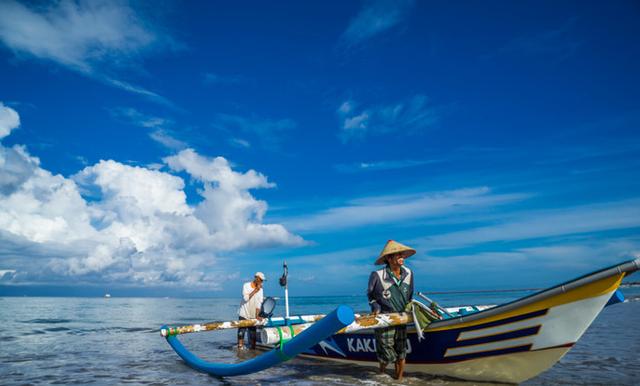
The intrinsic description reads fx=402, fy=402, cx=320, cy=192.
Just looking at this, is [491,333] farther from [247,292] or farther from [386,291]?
[247,292]

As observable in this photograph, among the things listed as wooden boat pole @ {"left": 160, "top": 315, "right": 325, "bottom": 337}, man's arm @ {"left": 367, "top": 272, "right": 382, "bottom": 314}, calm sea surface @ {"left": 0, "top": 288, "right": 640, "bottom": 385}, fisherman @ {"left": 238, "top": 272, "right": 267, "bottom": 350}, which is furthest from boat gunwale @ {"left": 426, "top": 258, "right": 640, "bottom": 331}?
fisherman @ {"left": 238, "top": 272, "right": 267, "bottom": 350}

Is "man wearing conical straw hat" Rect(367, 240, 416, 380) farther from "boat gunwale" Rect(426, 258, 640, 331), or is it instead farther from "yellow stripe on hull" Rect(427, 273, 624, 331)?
"yellow stripe on hull" Rect(427, 273, 624, 331)

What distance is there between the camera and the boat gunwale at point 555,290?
4.49 m

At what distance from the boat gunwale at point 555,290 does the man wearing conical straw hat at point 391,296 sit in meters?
0.71

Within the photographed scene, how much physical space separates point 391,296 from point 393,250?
0.77m

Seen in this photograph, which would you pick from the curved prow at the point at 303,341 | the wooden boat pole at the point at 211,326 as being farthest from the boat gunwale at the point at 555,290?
the wooden boat pole at the point at 211,326

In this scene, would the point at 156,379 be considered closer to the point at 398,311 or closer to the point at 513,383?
the point at 398,311

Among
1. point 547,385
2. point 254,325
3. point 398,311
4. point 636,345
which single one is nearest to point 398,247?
point 398,311

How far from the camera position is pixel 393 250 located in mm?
6391

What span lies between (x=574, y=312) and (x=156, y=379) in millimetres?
6987

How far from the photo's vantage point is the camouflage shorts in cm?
647

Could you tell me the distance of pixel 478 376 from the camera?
620 centimetres

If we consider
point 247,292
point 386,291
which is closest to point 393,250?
point 386,291

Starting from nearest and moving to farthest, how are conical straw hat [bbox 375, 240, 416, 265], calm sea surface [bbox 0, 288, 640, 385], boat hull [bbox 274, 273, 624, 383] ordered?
boat hull [bbox 274, 273, 624, 383] < conical straw hat [bbox 375, 240, 416, 265] < calm sea surface [bbox 0, 288, 640, 385]
